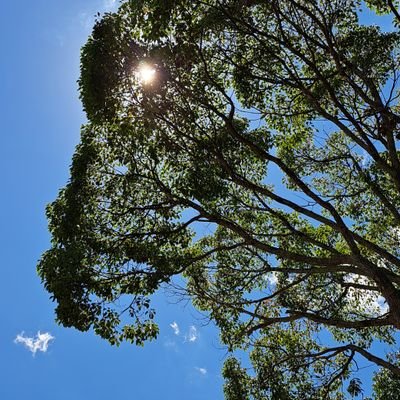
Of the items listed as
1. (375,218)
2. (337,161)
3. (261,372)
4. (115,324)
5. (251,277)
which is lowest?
(261,372)

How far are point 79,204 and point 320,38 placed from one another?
6685mm

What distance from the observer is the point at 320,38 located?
1028cm

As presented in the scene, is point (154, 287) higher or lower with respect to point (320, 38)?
lower

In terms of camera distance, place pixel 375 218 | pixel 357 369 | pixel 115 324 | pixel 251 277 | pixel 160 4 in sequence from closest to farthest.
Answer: pixel 160 4 < pixel 115 324 < pixel 357 369 < pixel 251 277 < pixel 375 218

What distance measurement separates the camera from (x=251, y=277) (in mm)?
11047

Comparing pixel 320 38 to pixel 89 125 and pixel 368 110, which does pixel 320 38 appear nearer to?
pixel 368 110

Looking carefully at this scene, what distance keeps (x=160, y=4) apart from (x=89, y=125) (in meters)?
3.43

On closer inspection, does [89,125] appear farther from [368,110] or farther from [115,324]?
[368,110]

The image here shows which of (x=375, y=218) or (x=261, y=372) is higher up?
(x=375, y=218)

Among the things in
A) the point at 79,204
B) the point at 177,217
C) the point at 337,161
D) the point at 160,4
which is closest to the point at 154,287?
the point at 177,217

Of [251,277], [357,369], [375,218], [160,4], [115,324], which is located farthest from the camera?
[375,218]

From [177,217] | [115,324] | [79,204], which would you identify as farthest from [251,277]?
[79,204]

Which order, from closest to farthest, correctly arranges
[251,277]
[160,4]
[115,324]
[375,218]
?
[160,4] < [115,324] < [251,277] < [375,218]

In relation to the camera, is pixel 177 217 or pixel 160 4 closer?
pixel 160 4
